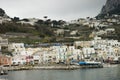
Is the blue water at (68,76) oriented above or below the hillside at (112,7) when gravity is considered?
below

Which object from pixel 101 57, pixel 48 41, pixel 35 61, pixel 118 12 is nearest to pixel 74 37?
pixel 48 41

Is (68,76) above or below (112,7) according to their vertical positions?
below

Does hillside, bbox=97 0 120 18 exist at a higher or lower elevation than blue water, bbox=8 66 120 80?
higher

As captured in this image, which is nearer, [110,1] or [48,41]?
[48,41]

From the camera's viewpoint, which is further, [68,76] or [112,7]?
[112,7]

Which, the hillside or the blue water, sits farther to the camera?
the hillside

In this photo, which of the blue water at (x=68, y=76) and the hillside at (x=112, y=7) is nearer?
the blue water at (x=68, y=76)

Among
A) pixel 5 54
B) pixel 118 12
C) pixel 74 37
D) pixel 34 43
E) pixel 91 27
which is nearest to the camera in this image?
pixel 5 54

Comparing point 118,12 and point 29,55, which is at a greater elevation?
point 118,12

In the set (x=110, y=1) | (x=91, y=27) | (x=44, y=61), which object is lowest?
(x=44, y=61)

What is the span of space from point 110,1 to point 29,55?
354ft

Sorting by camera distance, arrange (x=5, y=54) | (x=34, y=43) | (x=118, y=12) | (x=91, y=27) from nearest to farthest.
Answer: (x=5, y=54)
(x=34, y=43)
(x=91, y=27)
(x=118, y=12)

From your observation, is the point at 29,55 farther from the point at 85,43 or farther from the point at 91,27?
the point at 91,27

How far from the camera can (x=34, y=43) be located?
102 metres
